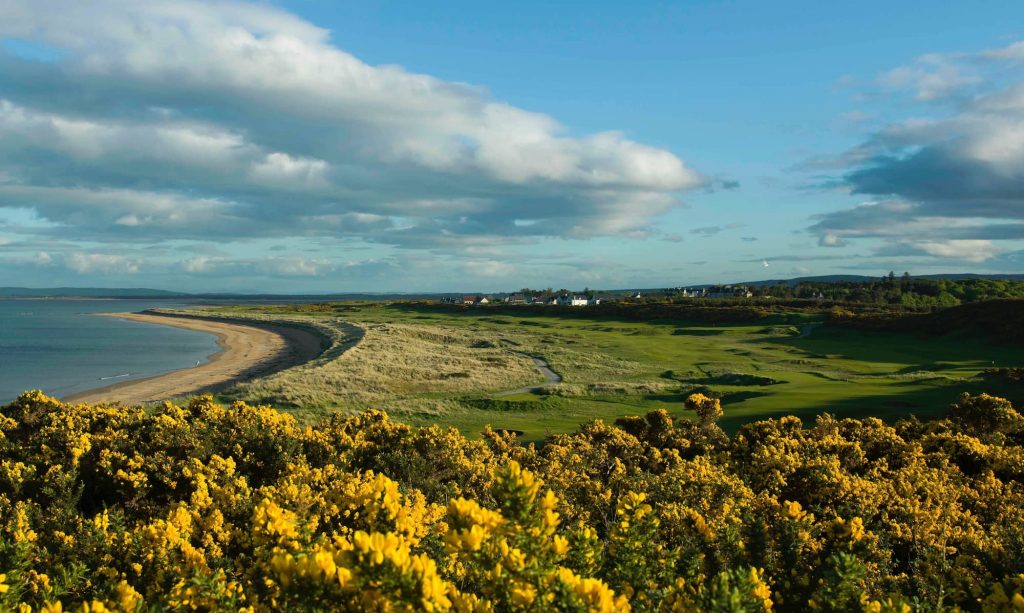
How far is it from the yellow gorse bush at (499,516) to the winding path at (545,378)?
23526 mm

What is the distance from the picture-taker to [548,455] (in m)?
16.3

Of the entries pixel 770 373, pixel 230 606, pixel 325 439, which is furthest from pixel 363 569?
pixel 770 373

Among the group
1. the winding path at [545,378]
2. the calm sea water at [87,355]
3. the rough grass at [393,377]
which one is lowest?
the calm sea water at [87,355]

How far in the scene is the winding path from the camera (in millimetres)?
43922

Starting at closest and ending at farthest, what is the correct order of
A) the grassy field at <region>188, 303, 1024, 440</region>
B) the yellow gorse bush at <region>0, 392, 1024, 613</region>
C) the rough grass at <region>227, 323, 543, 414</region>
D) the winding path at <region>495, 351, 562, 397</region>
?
the yellow gorse bush at <region>0, 392, 1024, 613</region> < the grassy field at <region>188, 303, 1024, 440</region> < the rough grass at <region>227, 323, 543, 414</region> < the winding path at <region>495, 351, 562, 397</region>

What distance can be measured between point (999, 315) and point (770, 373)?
1591 inches

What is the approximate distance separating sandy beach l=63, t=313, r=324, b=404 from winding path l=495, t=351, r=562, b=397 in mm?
22221

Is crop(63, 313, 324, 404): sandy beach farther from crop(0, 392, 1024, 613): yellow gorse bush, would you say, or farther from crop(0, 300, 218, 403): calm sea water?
crop(0, 392, 1024, 613): yellow gorse bush

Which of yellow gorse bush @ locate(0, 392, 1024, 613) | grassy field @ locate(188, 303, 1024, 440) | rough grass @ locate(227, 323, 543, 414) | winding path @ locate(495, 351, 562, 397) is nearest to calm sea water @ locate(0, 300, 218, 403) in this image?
grassy field @ locate(188, 303, 1024, 440)

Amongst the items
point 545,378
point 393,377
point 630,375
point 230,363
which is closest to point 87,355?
point 230,363

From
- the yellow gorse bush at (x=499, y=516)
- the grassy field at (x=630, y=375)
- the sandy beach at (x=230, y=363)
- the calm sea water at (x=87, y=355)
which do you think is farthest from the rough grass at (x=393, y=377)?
the yellow gorse bush at (x=499, y=516)

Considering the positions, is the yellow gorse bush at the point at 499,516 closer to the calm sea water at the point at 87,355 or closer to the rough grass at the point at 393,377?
the rough grass at the point at 393,377

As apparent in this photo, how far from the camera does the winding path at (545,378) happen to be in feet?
144

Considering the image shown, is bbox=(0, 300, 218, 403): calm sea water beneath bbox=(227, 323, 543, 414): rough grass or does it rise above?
beneath
